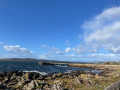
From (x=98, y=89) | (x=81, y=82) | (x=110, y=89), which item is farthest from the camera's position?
(x=81, y=82)

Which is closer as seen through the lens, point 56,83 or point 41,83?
point 41,83

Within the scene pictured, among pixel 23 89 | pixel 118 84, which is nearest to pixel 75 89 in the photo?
pixel 118 84

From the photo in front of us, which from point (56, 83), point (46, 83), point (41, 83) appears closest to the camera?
point (41, 83)

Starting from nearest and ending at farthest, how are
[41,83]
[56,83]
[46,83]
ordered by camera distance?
1. [41,83]
2. [46,83]
3. [56,83]

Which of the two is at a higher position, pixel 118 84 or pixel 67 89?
pixel 118 84

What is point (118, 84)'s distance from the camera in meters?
15.2

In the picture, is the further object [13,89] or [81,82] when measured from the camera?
[81,82]

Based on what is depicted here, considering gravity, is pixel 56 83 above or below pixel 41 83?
below

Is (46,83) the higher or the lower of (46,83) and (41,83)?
the lower

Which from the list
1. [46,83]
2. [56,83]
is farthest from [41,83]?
[56,83]

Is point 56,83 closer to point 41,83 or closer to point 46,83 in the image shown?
point 46,83

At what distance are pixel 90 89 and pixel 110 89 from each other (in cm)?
366

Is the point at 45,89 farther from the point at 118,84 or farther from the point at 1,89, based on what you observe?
the point at 118,84

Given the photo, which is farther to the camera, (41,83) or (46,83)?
(46,83)
